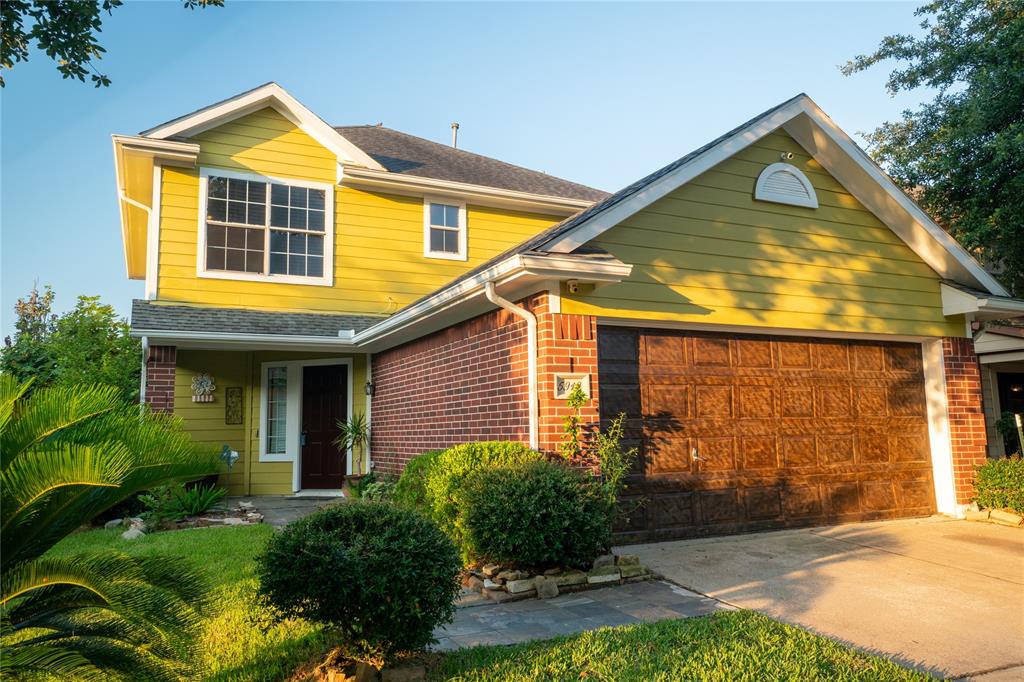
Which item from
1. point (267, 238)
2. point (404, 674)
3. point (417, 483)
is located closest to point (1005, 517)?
point (417, 483)

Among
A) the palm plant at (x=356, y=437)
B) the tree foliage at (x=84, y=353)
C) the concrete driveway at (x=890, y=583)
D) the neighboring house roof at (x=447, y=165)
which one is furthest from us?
the neighboring house roof at (x=447, y=165)

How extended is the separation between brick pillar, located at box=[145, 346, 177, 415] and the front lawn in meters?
6.43

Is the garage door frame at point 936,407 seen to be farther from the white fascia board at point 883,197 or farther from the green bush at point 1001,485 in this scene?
the white fascia board at point 883,197

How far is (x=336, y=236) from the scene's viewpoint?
12.8 meters

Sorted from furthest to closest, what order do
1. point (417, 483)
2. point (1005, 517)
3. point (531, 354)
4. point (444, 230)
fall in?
1. point (444, 230)
2. point (1005, 517)
3. point (417, 483)
4. point (531, 354)

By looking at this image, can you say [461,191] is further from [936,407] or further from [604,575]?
[604,575]

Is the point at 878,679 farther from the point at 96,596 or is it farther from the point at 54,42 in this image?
the point at 54,42

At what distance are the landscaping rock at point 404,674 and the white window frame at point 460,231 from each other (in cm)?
1046

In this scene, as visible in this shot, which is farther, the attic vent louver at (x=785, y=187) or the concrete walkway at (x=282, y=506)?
the concrete walkway at (x=282, y=506)

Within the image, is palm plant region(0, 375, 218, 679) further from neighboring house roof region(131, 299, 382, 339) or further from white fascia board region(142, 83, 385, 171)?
white fascia board region(142, 83, 385, 171)

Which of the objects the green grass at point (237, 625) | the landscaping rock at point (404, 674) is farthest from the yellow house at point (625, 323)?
the landscaping rock at point (404, 674)

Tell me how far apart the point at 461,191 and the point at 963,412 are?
9298 mm

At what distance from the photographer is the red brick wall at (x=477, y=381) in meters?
6.63

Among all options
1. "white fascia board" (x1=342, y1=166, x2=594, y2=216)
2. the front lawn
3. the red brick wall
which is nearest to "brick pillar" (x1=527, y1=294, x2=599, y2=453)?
the red brick wall
